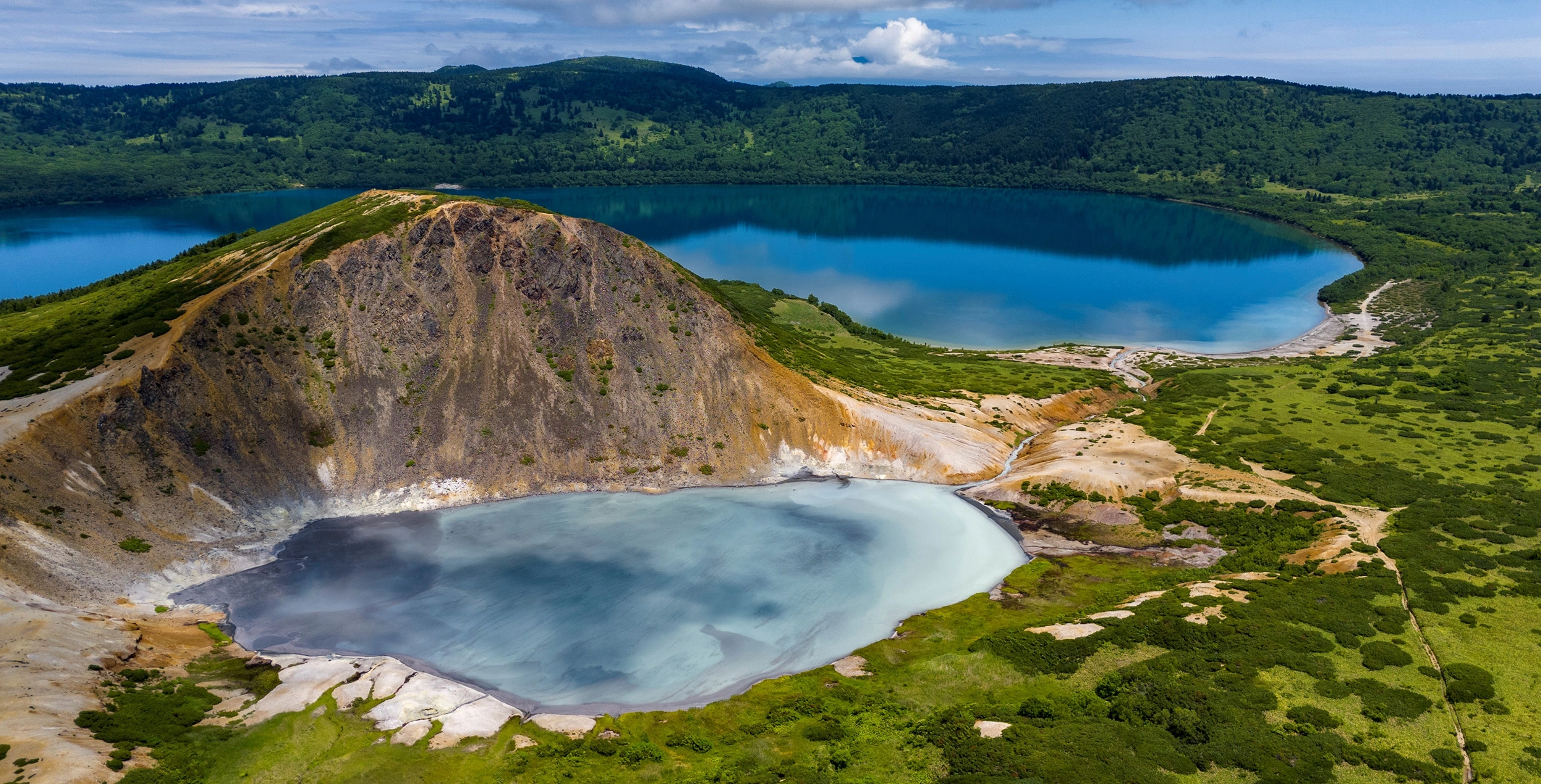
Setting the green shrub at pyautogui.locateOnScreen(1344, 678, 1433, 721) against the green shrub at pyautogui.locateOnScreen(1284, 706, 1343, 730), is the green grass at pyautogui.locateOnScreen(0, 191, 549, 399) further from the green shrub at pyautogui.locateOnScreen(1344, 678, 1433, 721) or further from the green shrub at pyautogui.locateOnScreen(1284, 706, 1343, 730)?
the green shrub at pyautogui.locateOnScreen(1344, 678, 1433, 721)

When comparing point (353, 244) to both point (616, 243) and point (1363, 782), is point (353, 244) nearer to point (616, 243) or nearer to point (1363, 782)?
point (616, 243)

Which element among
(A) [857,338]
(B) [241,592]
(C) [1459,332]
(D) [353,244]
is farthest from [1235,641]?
(C) [1459,332]

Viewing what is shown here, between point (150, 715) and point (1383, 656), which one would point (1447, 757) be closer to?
point (1383, 656)

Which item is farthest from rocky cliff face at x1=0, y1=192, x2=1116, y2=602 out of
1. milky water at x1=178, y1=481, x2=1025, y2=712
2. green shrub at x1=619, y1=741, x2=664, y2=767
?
green shrub at x1=619, y1=741, x2=664, y2=767

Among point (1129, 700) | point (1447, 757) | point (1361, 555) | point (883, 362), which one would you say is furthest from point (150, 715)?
Answer: point (883, 362)

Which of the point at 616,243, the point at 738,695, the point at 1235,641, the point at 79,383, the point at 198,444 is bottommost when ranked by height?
the point at 738,695

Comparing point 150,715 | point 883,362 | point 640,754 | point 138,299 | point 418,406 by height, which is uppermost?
point 138,299
